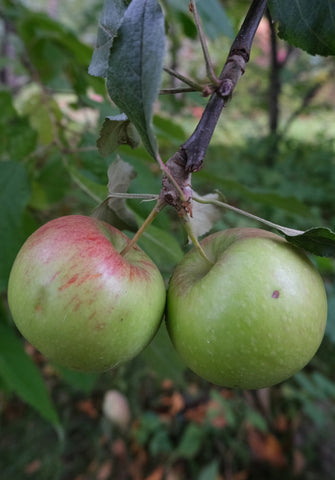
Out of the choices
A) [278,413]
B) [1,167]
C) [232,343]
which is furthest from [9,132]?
[278,413]

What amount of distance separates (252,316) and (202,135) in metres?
0.22

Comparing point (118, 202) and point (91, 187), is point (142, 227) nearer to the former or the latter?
point (118, 202)

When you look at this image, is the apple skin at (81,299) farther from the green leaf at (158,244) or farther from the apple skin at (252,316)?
the green leaf at (158,244)

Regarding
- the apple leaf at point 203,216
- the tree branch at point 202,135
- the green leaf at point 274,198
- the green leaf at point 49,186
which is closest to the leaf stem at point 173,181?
the tree branch at point 202,135

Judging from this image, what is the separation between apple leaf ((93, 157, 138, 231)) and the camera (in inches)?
21.8

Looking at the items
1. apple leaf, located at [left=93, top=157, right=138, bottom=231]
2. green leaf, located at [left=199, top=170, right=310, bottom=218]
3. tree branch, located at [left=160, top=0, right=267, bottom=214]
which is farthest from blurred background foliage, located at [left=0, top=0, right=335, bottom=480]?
tree branch, located at [left=160, top=0, right=267, bottom=214]

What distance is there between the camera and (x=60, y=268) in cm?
46

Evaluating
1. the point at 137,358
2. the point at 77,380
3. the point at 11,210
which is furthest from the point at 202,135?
the point at 137,358

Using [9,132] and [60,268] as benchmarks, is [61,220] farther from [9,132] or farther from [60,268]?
[9,132]

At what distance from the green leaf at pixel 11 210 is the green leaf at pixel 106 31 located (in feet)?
1.46

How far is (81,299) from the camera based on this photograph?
44cm

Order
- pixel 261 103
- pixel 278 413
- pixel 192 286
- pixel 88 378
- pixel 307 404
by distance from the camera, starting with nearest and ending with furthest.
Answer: pixel 192 286, pixel 88 378, pixel 307 404, pixel 278 413, pixel 261 103

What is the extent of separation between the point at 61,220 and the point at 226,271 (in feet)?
0.76

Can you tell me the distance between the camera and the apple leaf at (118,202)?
554 millimetres
